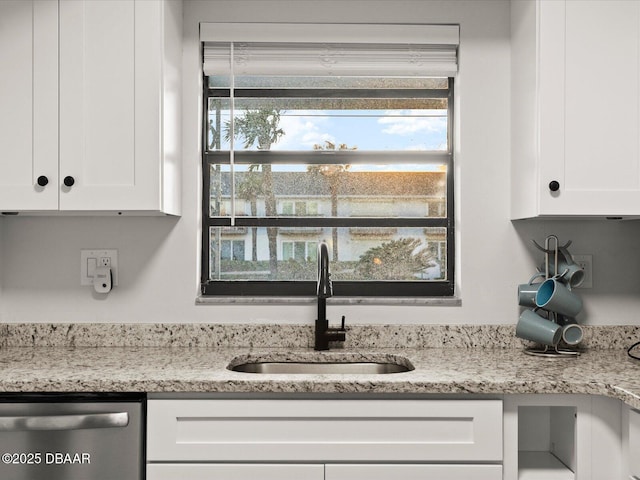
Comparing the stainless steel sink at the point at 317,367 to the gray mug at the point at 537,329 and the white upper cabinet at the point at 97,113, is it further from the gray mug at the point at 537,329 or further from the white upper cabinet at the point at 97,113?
the white upper cabinet at the point at 97,113

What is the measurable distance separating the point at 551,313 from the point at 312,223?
3.09ft

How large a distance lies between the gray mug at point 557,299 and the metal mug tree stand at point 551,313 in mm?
43

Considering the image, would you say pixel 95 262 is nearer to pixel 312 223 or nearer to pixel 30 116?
pixel 30 116

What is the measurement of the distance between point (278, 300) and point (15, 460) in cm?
101

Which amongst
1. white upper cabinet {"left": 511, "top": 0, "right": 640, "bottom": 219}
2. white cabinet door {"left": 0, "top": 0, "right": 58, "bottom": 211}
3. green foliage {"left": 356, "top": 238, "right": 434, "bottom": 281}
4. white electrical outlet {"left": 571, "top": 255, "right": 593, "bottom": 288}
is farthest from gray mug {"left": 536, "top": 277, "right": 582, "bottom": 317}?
white cabinet door {"left": 0, "top": 0, "right": 58, "bottom": 211}

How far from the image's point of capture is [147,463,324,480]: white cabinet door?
1.71m

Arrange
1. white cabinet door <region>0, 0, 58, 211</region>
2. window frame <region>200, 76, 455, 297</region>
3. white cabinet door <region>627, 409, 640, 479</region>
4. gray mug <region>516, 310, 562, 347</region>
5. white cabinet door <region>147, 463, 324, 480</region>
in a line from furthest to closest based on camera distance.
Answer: window frame <region>200, 76, 455, 297</region> < gray mug <region>516, 310, 562, 347</region> < white cabinet door <region>0, 0, 58, 211</region> < white cabinet door <region>147, 463, 324, 480</region> < white cabinet door <region>627, 409, 640, 479</region>

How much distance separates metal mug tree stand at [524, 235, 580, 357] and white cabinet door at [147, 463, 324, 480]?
94 centimetres

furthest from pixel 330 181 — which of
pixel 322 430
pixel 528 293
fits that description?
pixel 322 430

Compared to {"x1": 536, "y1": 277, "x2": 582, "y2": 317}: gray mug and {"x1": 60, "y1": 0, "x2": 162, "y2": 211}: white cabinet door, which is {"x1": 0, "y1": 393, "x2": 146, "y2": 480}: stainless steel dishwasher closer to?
{"x1": 60, "y1": 0, "x2": 162, "y2": 211}: white cabinet door

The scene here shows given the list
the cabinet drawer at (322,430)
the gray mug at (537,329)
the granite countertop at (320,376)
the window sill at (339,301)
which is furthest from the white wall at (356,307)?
the cabinet drawer at (322,430)

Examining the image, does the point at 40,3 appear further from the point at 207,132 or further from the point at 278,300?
the point at 278,300

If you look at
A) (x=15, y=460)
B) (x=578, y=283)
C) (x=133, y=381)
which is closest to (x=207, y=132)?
(x=133, y=381)

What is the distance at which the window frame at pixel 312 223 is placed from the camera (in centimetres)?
243
